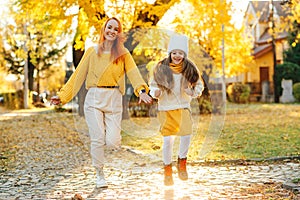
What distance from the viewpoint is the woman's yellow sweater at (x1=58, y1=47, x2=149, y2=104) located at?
5.41 m

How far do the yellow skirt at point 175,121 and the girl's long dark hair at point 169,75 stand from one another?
0.24m

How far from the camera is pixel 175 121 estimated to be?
536cm

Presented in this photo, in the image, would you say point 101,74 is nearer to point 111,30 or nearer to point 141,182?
point 111,30

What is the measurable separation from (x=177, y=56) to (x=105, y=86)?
0.80 m

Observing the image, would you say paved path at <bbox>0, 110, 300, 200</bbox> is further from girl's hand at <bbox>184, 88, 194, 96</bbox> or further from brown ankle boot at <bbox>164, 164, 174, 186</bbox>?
girl's hand at <bbox>184, 88, 194, 96</bbox>

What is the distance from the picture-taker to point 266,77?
38.8m

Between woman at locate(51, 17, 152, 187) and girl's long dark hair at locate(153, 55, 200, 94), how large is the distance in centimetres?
23

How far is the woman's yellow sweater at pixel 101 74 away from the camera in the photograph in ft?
17.8

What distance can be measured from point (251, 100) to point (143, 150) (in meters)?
25.0

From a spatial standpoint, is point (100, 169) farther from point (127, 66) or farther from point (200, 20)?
point (200, 20)

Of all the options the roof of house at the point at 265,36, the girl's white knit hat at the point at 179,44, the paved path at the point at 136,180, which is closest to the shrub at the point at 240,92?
the roof of house at the point at 265,36

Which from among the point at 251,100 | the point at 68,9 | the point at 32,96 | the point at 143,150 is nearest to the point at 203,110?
the point at 68,9

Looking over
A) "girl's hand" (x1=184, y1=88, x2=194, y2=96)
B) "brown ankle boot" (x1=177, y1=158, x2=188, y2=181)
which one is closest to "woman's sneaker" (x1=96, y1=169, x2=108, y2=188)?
"brown ankle boot" (x1=177, y1=158, x2=188, y2=181)

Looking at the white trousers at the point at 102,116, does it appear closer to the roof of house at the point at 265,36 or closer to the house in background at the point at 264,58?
the house in background at the point at 264,58
